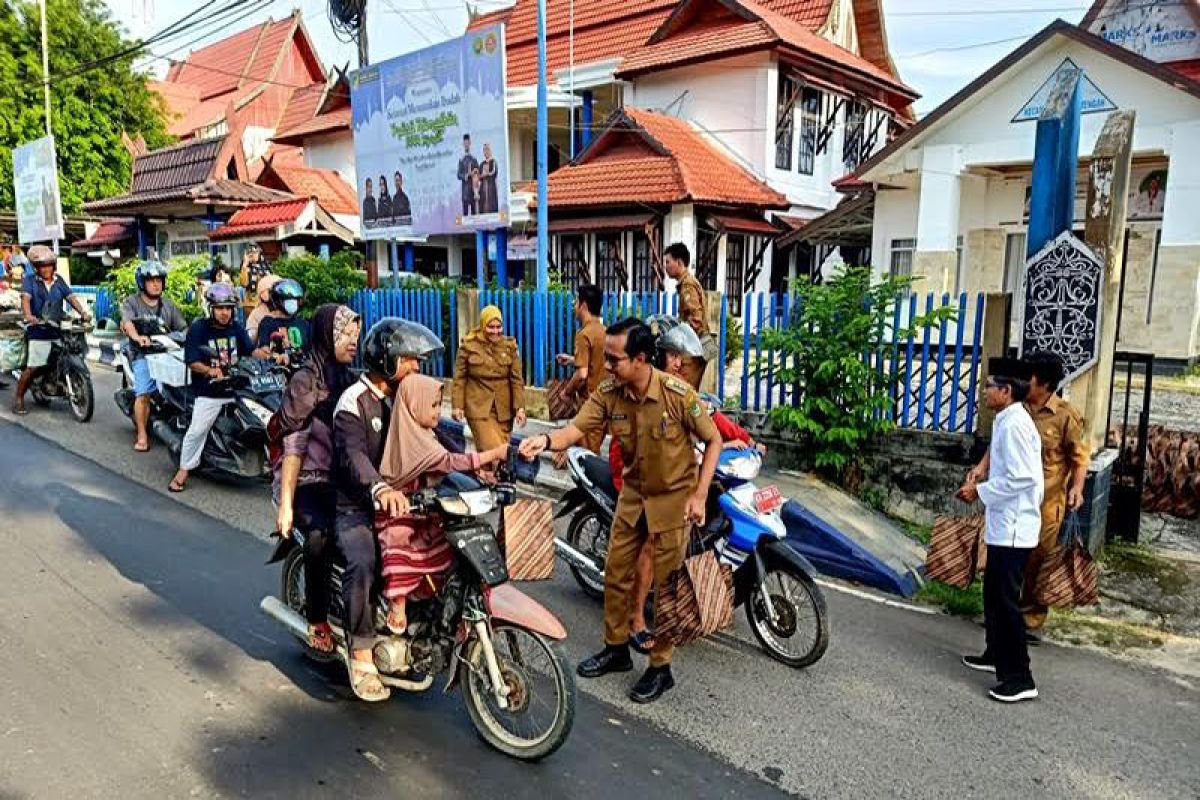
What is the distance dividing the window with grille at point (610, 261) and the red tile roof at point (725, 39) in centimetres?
447

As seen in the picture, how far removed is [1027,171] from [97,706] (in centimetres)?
1697

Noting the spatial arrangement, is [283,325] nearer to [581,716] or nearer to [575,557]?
[575,557]

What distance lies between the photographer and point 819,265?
2078 centimetres

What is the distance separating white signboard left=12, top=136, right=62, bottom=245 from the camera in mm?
18047

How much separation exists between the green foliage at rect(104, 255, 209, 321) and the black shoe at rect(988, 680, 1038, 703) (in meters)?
14.1

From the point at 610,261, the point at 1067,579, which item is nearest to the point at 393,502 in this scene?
the point at 1067,579

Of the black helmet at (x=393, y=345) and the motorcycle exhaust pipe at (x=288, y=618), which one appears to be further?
the motorcycle exhaust pipe at (x=288, y=618)

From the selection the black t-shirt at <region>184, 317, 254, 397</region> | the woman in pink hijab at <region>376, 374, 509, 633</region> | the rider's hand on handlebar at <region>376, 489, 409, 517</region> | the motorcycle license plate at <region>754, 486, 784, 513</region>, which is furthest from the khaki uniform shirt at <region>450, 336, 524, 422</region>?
the rider's hand on handlebar at <region>376, 489, 409, 517</region>

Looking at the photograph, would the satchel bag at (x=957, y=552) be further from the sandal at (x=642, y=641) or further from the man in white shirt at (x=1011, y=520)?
the sandal at (x=642, y=641)

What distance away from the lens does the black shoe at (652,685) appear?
3689mm

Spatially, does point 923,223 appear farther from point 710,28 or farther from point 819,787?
point 819,787

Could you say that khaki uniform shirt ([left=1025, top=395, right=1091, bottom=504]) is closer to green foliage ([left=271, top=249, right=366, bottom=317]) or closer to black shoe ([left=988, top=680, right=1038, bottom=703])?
black shoe ([left=988, top=680, right=1038, bottom=703])

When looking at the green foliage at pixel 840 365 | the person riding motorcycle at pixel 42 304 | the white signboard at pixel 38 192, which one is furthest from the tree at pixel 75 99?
the green foliage at pixel 840 365

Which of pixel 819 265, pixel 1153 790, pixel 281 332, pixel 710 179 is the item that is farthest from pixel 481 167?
pixel 819 265
